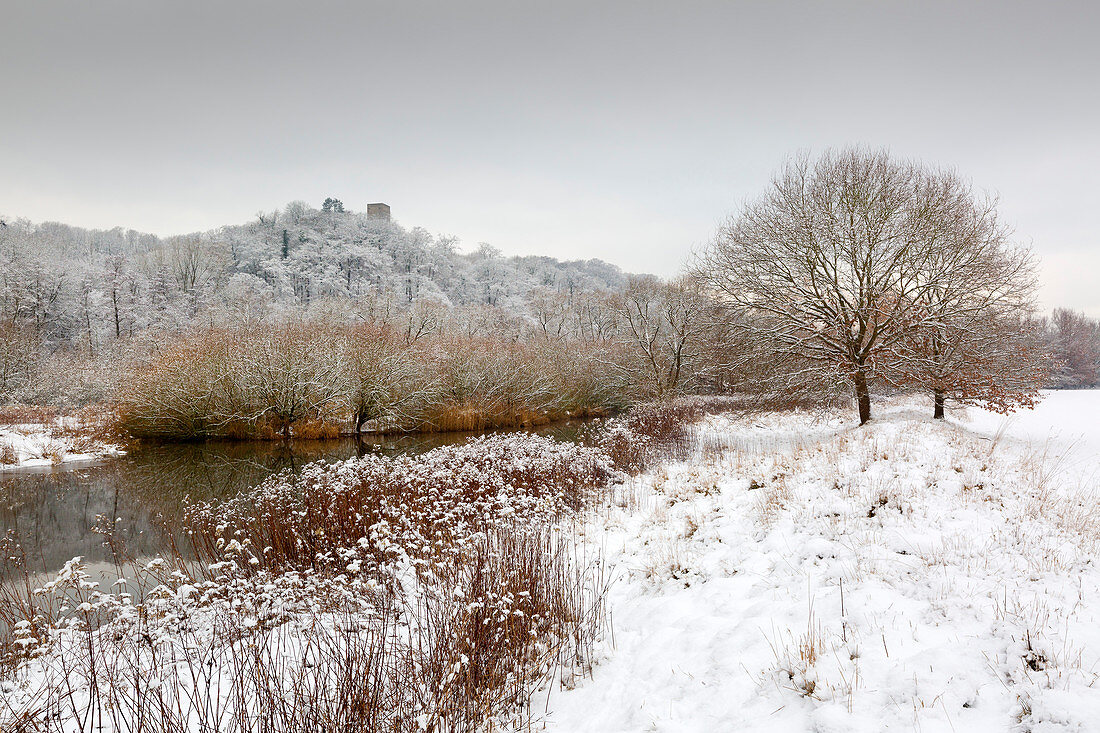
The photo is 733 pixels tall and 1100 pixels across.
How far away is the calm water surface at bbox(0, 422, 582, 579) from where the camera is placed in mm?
8570

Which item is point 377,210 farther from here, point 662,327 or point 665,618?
point 665,618

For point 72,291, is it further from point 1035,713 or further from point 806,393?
point 1035,713

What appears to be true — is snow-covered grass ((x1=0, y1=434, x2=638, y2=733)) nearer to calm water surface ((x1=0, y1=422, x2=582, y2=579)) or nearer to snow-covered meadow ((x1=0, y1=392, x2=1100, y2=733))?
snow-covered meadow ((x1=0, y1=392, x2=1100, y2=733))

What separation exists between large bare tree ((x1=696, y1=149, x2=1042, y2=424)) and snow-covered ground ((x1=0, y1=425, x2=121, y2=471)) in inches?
848

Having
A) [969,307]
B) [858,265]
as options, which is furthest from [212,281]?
[969,307]

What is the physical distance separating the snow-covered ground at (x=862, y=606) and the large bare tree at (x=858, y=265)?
6.88m

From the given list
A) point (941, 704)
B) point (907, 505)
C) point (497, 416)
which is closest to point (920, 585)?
point (941, 704)

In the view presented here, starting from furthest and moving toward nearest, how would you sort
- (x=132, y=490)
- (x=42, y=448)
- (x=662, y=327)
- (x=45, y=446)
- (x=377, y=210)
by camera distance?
1. (x=377, y=210)
2. (x=662, y=327)
3. (x=45, y=446)
4. (x=42, y=448)
5. (x=132, y=490)

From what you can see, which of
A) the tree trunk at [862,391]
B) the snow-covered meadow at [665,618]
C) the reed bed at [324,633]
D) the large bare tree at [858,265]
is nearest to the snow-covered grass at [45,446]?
the reed bed at [324,633]

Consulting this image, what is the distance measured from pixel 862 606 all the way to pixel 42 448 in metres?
22.5

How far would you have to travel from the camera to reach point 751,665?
3.63 meters

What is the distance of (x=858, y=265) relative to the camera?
1438 cm

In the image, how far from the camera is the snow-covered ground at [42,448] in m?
Answer: 15.6

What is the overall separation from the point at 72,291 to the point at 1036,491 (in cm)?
6400
